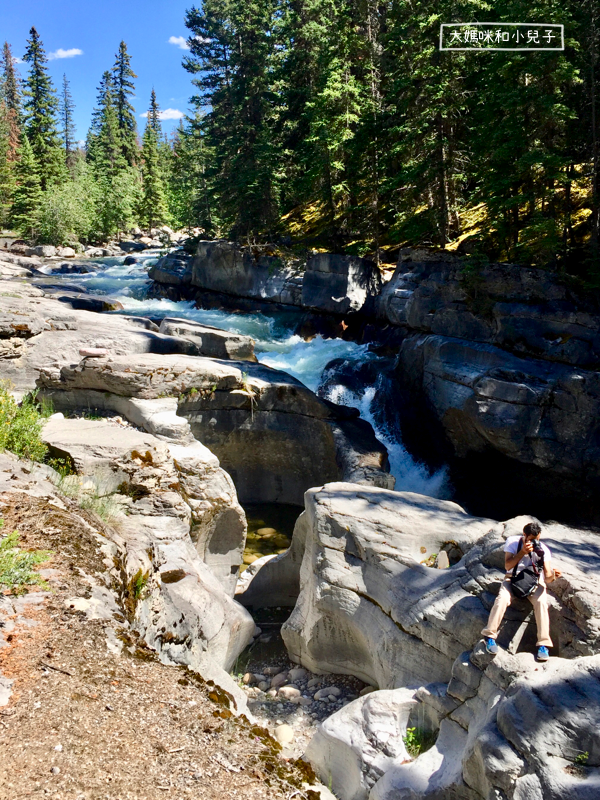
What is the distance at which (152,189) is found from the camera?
4962 cm

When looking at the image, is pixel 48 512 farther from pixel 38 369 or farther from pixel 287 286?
pixel 287 286

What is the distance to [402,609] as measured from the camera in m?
6.66

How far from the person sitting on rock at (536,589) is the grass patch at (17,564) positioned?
413 cm

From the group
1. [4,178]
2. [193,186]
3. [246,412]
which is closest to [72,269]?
[193,186]

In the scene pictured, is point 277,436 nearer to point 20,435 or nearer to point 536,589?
point 20,435

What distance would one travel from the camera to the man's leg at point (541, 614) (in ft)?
17.1

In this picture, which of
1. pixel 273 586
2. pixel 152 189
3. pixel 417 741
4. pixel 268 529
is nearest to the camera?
pixel 417 741

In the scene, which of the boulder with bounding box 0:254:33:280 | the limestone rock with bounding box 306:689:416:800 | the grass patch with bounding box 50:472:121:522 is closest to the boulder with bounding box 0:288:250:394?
the grass patch with bounding box 50:472:121:522

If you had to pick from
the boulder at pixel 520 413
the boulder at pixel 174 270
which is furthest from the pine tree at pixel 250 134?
the boulder at pixel 520 413

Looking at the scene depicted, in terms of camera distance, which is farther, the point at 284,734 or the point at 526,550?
the point at 284,734

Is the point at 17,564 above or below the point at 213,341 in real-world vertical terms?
below

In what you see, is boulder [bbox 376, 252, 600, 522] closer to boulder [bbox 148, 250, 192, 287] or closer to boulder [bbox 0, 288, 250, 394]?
boulder [bbox 0, 288, 250, 394]

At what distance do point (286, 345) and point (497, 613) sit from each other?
1661cm

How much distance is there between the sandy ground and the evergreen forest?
46.1ft
